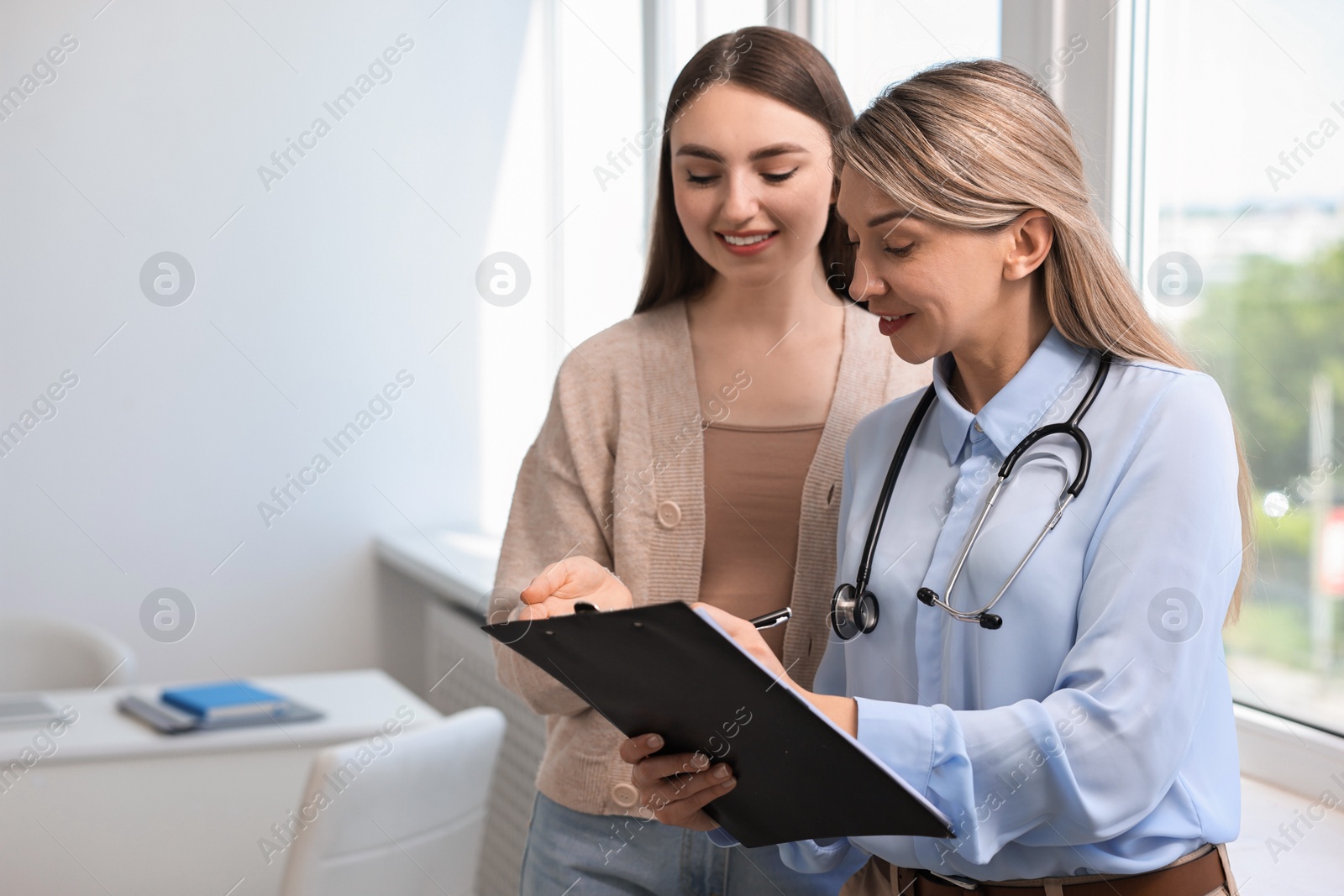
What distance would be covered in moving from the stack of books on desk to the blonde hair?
171cm

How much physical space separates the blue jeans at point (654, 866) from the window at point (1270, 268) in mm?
693

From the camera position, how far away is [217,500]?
10.9ft

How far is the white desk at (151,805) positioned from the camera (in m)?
2.03

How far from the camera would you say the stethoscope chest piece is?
110 centimetres

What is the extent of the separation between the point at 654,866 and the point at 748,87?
3.24ft

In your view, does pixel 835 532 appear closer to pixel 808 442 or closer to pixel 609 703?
pixel 808 442

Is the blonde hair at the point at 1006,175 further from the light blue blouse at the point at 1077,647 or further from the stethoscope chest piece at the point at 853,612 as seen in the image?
the stethoscope chest piece at the point at 853,612

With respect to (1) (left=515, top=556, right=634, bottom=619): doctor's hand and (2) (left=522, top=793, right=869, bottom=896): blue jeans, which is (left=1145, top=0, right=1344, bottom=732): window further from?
(1) (left=515, top=556, right=634, bottom=619): doctor's hand

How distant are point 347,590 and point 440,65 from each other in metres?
1.68

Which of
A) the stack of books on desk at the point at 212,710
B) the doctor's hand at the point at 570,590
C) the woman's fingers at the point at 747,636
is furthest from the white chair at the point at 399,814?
the woman's fingers at the point at 747,636

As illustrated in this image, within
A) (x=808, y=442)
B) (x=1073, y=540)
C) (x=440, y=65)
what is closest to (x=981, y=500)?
(x=1073, y=540)

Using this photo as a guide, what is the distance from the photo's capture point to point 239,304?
3.29m

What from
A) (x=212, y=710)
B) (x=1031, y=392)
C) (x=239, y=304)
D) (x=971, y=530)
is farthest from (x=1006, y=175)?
(x=239, y=304)

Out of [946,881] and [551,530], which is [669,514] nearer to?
[551,530]
